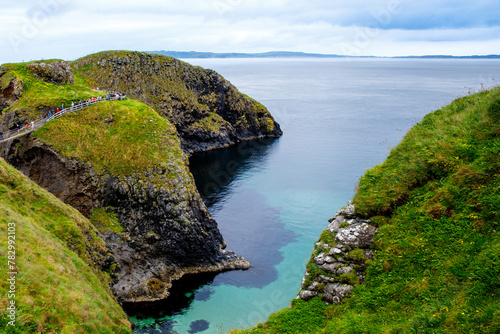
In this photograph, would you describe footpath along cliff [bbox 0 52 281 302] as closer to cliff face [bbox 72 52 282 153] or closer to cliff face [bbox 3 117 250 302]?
cliff face [bbox 3 117 250 302]

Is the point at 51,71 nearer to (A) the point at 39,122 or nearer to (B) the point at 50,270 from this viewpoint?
(A) the point at 39,122

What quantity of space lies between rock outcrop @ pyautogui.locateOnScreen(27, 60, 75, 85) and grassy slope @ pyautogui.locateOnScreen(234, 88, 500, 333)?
64.6 meters

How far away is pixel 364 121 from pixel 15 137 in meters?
111

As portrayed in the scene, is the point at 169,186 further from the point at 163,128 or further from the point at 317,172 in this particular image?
the point at 317,172

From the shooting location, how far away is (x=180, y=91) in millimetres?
109188


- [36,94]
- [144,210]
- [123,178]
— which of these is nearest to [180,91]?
[36,94]

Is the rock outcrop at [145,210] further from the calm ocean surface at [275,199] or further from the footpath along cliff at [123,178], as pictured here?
the calm ocean surface at [275,199]

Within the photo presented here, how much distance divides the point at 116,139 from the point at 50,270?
3180 cm

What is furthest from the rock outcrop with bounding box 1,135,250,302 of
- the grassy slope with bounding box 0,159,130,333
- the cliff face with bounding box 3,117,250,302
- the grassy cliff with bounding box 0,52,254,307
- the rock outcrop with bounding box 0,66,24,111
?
the rock outcrop with bounding box 0,66,24,111

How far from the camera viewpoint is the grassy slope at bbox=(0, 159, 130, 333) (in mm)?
18938

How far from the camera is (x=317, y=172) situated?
82.4 m

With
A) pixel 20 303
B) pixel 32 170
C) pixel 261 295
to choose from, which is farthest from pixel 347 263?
pixel 32 170

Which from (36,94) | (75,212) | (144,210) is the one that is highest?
(36,94)

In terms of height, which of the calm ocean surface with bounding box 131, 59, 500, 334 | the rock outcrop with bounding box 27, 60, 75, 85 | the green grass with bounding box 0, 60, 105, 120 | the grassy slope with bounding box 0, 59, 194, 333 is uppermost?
the rock outcrop with bounding box 27, 60, 75, 85
